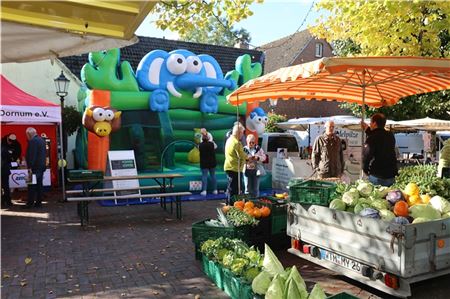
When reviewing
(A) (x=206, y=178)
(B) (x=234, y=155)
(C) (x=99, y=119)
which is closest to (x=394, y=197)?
(B) (x=234, y=155)

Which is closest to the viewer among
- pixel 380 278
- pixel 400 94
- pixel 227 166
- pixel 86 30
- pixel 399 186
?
pixel 86 30

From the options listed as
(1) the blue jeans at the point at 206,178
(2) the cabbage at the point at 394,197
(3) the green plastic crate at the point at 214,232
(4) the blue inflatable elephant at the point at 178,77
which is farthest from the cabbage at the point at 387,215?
(4) the blue inflatable elephant at the point at 178,77

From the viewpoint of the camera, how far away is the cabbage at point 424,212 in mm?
3994

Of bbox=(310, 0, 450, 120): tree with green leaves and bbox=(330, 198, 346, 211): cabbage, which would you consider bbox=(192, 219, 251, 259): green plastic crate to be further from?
bbox=(310, 0, 450, 120): tree with green leaves

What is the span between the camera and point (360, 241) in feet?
13.2

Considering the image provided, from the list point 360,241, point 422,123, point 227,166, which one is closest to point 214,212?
point 227,166

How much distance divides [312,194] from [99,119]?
6650 millimetres

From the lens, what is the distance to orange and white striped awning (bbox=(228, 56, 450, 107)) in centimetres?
495

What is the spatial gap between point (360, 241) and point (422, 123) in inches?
548

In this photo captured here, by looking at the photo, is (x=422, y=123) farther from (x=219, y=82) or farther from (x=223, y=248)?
(x=223, y=248)

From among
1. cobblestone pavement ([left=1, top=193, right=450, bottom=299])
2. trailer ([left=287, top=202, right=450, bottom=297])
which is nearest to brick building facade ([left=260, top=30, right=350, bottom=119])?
cobblestone pavement ([left=1, top=193, right=450, bottom=299])

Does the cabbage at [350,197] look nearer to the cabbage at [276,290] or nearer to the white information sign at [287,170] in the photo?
the cabbage at [276,290]

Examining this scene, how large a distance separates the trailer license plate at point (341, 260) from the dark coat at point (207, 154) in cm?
633

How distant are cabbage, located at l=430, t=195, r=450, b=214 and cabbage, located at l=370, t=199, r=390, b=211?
48cm
